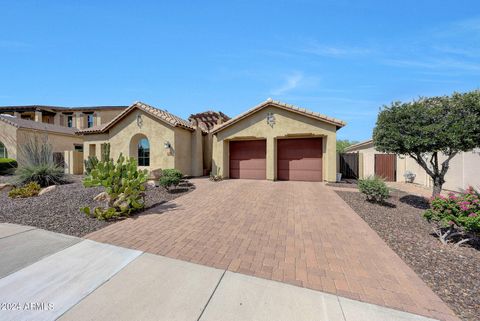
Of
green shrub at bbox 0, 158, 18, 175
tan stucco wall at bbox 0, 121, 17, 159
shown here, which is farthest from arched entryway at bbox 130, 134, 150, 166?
tan stucco wall at bbox 0, 121, 17, 159

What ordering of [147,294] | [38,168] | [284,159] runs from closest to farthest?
[147,294]
[38,168]
[284,159]

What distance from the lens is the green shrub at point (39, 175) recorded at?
33.5 feet

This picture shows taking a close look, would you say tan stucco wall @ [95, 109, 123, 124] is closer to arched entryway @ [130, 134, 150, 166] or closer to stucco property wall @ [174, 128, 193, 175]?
arched entryway @ [130, 134, 150, 166]

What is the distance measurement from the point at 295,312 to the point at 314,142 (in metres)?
11.7

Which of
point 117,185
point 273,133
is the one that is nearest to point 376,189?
Result: point 273,133

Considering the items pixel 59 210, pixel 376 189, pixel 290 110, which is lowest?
pixel 59 210

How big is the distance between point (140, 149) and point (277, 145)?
979 cm

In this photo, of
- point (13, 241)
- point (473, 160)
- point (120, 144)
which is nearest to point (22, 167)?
point (120, 144)

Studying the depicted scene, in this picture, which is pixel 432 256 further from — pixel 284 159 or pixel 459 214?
pixel 284 159

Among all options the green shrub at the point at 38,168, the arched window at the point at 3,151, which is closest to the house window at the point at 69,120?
the arched window at the point at 3,151

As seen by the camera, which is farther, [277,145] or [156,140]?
[156,140]

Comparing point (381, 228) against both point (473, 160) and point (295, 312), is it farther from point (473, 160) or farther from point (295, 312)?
point (473, 160)

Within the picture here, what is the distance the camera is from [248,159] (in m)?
14.1

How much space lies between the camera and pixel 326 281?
3.08 metres
